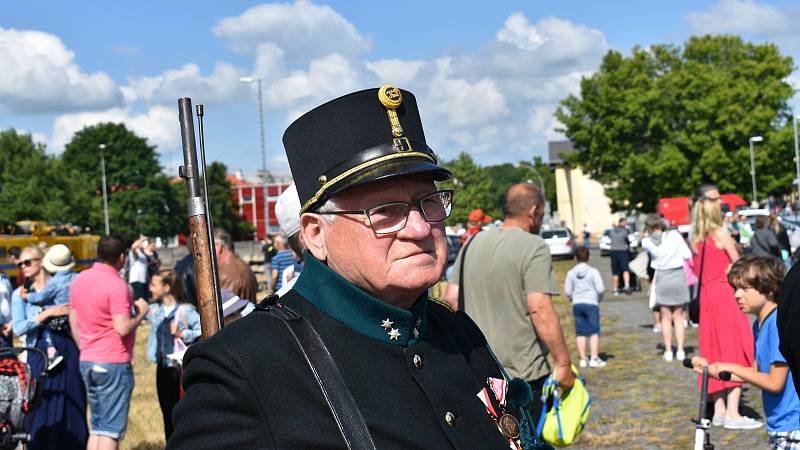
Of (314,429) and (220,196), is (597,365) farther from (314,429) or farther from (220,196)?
(220,196)

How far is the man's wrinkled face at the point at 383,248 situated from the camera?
2.35m

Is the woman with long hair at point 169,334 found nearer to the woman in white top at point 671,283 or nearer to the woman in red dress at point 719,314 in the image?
the woman in red dress at point 719,314

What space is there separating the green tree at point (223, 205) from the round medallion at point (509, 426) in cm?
9634

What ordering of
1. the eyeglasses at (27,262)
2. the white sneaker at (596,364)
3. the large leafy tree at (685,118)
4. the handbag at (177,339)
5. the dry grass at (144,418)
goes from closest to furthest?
the handbag at (177,339)
the eyeglasses at (27,262)
the dry grass at (144,418)
the white sneaker at (596,364)
the large leafy tree at (685,118)

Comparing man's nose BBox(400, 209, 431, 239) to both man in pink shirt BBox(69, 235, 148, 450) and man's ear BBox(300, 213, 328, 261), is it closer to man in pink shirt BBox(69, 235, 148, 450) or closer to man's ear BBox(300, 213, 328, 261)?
man's ear BBox(300, 213, 328, 261)

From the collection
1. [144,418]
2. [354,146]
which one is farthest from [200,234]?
[144,418]

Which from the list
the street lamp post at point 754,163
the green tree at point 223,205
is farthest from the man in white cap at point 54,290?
the green tree at point 223,205

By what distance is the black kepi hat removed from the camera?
2352 mm

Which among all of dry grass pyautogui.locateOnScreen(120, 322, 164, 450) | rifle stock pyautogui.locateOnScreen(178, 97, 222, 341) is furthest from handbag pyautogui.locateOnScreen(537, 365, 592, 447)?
dry grass pyautogui.locateOnScreen(120, 322, 164, 450)

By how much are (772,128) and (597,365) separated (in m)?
42.0

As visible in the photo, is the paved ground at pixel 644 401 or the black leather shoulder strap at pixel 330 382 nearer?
the black leather shoulder strap at pixel 330 382

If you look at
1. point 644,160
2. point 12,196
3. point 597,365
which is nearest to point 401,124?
point 597,365

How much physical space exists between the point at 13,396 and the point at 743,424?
5950 mm

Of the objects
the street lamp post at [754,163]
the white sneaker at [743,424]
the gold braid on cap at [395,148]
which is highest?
the street lamp post at [754,163]
